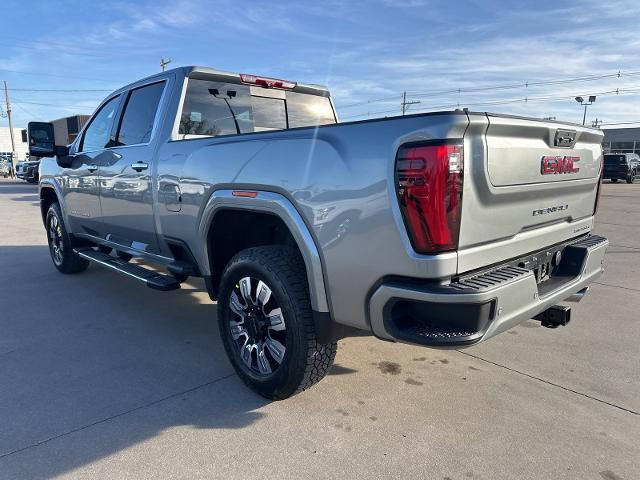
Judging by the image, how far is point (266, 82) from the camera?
4.63 metres

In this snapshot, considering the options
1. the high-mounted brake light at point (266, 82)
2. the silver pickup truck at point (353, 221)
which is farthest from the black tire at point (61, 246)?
the high-mounted brake light at point (266, 82)

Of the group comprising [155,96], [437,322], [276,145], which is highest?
[155,96]

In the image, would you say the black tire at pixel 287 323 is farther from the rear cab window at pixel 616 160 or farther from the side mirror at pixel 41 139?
the rear cab window at pixel 616 160

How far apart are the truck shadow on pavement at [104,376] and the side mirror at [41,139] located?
1591 mm

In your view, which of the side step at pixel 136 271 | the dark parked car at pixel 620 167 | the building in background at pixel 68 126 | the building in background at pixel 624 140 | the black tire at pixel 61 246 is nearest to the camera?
the side step at pixel 136 271

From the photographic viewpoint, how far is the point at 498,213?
7.97 ft

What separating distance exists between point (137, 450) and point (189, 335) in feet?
5.54

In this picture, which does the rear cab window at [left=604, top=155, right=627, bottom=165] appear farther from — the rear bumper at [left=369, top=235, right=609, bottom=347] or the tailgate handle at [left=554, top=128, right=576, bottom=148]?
the rear bumper at [left=369, top=235, right=609, bottom=347]

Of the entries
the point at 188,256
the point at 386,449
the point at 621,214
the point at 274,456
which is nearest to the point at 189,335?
the point at 188,256

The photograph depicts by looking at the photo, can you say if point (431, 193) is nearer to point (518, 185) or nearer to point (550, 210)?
point (518, 185)

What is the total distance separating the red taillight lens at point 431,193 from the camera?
214cm

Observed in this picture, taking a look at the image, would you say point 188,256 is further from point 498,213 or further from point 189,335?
point 498,213

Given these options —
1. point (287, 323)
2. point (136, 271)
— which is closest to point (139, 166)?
point (136, 271)

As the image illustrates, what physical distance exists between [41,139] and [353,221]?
472 centimetres
